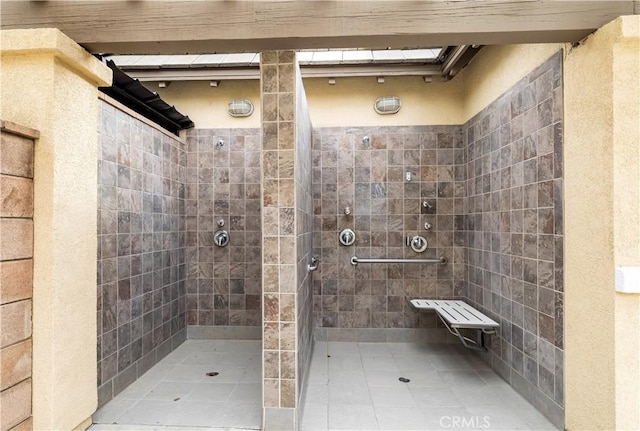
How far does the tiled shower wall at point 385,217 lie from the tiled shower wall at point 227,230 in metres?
0.71

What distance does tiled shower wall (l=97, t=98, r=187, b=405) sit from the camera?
7.27ft

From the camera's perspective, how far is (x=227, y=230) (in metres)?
3.35

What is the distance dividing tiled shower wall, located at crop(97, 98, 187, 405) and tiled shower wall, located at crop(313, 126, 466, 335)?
4.80 ft

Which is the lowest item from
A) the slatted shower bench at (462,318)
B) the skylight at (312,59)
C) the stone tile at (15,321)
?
the slatted shower bench at (462,318)

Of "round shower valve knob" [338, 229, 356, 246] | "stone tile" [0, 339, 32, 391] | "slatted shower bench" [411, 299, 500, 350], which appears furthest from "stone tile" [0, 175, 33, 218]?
"slatted shower bench" [411, 299, 500, 350]

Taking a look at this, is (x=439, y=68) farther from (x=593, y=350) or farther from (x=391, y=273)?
(x=593, y=350)

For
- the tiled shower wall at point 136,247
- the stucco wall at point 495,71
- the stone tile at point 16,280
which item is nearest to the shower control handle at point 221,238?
the tiled shower wall at point 136,247

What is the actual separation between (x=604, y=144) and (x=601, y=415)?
1336 millimetres

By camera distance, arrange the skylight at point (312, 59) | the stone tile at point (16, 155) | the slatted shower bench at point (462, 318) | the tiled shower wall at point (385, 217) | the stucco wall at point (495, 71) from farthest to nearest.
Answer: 1. the tiled shower wall at point (385, 217)
2. the skylight at point (312, 59)
3. the slatted shower bench at point (462, 318)
4. the stucco wall at point (495, 71)
5. the stone tile at point (16, 155)

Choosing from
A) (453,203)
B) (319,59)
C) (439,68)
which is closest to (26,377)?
(319,59)

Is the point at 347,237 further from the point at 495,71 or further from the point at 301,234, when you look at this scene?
the point at 495,71

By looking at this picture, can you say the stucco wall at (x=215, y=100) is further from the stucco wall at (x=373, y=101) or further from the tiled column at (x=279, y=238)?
the tiled column at (x=279, y=238)

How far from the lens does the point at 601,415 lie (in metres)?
1.50

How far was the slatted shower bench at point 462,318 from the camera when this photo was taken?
2379 mm
